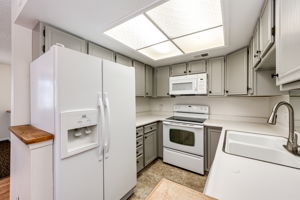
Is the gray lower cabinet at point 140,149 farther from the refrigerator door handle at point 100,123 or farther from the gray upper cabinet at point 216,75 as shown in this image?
the gray upper cabinet at point 216,75

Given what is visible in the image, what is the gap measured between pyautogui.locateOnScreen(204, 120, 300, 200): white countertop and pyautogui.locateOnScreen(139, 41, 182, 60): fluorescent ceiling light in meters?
1.77

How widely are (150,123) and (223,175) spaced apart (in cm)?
181

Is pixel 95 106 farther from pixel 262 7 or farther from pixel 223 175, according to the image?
pixel 262 7

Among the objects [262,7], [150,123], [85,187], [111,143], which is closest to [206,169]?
[150,123]

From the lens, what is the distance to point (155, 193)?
49 cm

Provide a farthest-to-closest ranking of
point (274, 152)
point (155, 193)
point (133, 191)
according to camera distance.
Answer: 1. point (133, 191)
2. point (274, 152)
3. point (155, 193)

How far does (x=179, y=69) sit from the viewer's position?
9.20 feet

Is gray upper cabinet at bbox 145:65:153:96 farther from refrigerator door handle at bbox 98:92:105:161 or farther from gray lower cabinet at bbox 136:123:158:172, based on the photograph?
refrigerator door handle at bbox 98:92:105:161

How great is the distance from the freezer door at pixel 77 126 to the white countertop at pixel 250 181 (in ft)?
3.45

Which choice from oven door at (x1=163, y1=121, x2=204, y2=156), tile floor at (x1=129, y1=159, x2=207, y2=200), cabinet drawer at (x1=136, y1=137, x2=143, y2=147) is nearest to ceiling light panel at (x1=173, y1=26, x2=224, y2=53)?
oven door at (x1=163, y1=121, x2=204, y2=156)

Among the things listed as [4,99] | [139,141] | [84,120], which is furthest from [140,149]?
[4,99]

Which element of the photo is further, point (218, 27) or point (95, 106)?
point (218, 27)

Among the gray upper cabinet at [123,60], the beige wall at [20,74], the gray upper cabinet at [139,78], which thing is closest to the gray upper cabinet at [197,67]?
the gray upper cabinet at [139,78]

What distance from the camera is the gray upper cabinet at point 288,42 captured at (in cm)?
56
